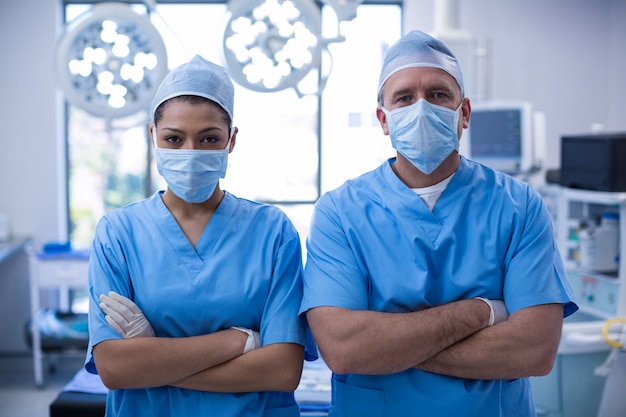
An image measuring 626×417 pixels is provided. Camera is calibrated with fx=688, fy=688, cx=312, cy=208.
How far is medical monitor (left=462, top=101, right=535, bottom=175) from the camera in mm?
3473

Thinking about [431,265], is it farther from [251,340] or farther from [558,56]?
[558,56]

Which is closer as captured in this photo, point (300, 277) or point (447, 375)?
point (447, 375)

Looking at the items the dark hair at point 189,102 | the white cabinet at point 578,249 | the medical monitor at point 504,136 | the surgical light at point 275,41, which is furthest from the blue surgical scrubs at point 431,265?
the medical monitor at point 504,136

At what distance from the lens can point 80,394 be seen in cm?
210

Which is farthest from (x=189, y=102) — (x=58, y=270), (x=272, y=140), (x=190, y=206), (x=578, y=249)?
(x=272, y=140)

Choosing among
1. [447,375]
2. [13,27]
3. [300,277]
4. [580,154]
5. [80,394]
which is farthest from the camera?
[13,27]

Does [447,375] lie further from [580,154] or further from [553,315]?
[580,154]

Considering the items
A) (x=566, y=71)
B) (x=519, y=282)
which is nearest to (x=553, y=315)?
(x=519, y=282)

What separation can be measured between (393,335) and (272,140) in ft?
11.1

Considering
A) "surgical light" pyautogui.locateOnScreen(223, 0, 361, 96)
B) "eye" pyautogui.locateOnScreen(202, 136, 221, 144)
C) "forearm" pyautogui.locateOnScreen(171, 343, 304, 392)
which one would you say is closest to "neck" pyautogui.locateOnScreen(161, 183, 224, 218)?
"eye" pyautogui.locateOnScreen(202, 136, 221, 144)

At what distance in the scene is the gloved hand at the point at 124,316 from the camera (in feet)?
4.17

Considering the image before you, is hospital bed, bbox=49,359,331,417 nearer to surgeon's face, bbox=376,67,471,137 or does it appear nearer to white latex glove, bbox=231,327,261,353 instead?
white latex glove, bbox=231,327,261,353

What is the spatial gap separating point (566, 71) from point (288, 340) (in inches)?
149

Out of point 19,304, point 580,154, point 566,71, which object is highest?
point 566,71
